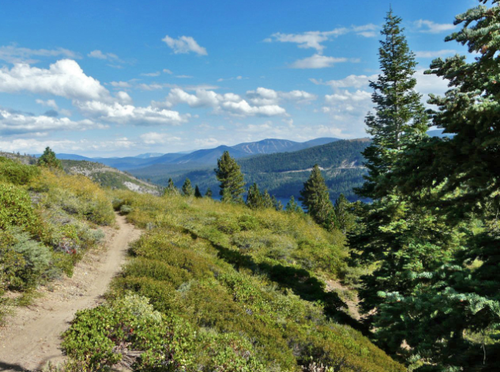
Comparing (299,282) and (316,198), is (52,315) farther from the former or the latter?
(316,198)

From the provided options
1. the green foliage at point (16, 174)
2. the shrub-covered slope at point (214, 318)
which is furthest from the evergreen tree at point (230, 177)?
the green foliage at point (16, 174)

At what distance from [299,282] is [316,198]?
45997 millimetres

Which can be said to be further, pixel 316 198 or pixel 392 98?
pixel 316 198

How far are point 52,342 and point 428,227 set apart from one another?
11.6 m

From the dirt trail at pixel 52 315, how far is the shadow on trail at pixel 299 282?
526cm

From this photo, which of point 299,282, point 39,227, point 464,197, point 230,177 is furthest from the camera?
point 230,177

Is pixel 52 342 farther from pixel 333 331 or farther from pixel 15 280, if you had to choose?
pixel 333 331

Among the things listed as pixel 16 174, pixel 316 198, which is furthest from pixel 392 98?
pixel 316 198

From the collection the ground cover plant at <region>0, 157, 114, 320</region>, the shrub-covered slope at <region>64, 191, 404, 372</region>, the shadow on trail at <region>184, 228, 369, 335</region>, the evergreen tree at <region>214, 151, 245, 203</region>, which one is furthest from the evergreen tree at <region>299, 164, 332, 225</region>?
the ground cover plant at <region>0, 157, 114, 320</region>

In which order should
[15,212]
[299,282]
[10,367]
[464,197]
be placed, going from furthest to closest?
[299,282] → [15,212] → [464,197] → [10,367]

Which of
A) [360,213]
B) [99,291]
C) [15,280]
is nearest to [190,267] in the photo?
[99,291]

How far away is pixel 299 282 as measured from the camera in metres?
13.3

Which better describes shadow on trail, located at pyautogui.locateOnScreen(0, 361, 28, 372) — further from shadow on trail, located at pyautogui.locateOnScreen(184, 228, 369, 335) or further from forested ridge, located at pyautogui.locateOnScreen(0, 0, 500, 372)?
shadow on trail, located at pyautogui.locateOnScreen(184, 228, 369, 335)

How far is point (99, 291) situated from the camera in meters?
8.34
